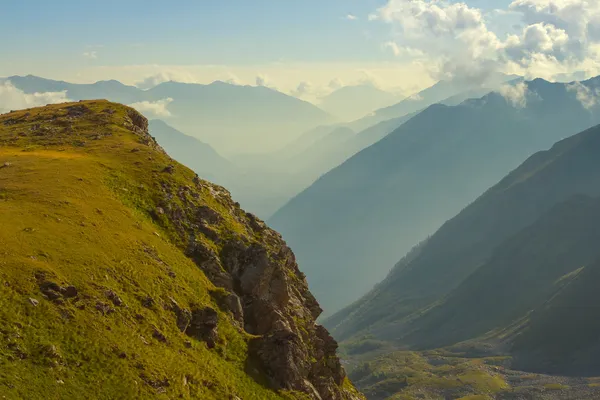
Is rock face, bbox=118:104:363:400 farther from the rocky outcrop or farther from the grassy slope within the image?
the grassy slope

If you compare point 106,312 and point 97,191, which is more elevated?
point 97,191

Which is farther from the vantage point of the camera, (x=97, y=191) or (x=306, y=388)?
(x=97, y=191)

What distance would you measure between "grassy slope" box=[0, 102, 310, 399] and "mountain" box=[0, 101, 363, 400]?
15cm

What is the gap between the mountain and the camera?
4972cm

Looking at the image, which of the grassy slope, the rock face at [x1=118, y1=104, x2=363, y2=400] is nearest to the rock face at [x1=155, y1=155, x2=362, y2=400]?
the rock face at [x1=118, y1=104, x2=363, y2=400]

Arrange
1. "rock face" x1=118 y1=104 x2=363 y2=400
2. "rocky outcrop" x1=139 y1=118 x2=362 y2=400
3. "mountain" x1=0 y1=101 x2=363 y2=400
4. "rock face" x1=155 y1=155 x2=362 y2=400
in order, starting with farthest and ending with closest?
"rock face" x1=155 y1=155 x2=362 y2=400, "rocky outcrop" x1=139 y1=118 x2=362 y2=400, "rock face" x1=118 y1=104 x2=363 y2=400, "mountain" x1=0 y1=101 x2=363 y2=400

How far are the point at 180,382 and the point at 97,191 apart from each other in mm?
36680

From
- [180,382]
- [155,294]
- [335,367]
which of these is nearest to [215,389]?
[180,382]

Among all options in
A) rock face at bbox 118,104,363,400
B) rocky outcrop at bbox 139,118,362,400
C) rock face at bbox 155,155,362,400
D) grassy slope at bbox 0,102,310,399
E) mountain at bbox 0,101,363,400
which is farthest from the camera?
rock face at bbox 155,155,362,400

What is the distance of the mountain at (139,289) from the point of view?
49719 millimetres

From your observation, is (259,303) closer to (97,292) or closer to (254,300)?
(254,300)

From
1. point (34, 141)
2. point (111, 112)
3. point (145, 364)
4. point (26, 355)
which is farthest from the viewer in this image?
point (111, 112)

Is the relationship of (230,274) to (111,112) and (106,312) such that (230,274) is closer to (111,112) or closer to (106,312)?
(106,312)

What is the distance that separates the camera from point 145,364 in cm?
5269
